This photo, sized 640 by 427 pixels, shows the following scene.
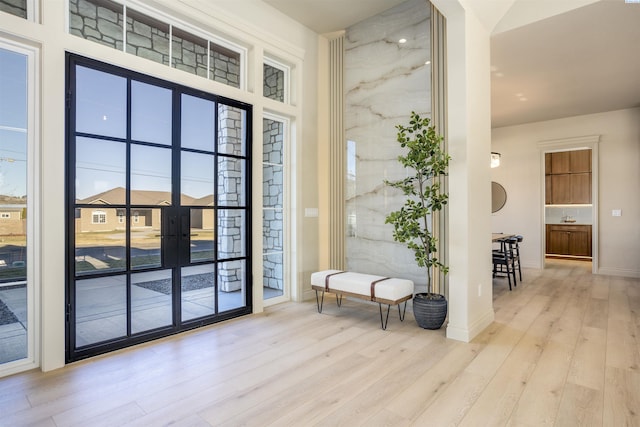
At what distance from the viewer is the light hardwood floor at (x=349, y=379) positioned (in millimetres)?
1950

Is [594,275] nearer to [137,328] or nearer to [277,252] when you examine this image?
[277,252]

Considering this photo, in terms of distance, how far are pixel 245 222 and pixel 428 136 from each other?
212 centimetres

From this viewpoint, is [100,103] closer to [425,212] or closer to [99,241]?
[99,241]

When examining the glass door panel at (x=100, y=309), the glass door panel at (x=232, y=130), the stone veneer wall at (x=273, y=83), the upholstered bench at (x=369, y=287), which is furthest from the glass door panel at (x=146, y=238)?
the stone veneer wall at (x=273, y=83)

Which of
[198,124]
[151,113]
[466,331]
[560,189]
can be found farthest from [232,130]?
[560,189]

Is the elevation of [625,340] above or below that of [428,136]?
below

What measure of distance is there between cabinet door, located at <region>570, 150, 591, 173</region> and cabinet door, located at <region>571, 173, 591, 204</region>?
0.12 metres

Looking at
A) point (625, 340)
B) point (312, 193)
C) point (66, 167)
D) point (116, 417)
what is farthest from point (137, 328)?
point (625, 340)

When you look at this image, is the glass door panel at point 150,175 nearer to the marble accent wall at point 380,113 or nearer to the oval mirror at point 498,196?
the marble accent wall at point 380,113

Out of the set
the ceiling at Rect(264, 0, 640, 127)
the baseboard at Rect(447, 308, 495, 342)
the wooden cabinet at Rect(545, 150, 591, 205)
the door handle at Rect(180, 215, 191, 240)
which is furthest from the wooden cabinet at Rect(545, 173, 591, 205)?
the door handle at Rect(180, 215, 191, 240)

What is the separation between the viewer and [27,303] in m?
2.50

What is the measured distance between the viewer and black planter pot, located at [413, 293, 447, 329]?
3322 mm

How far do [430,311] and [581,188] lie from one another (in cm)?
771

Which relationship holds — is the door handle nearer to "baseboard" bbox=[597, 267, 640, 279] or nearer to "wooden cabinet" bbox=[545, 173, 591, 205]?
"baseboard" bbox=[597, 267, 640, 279]
